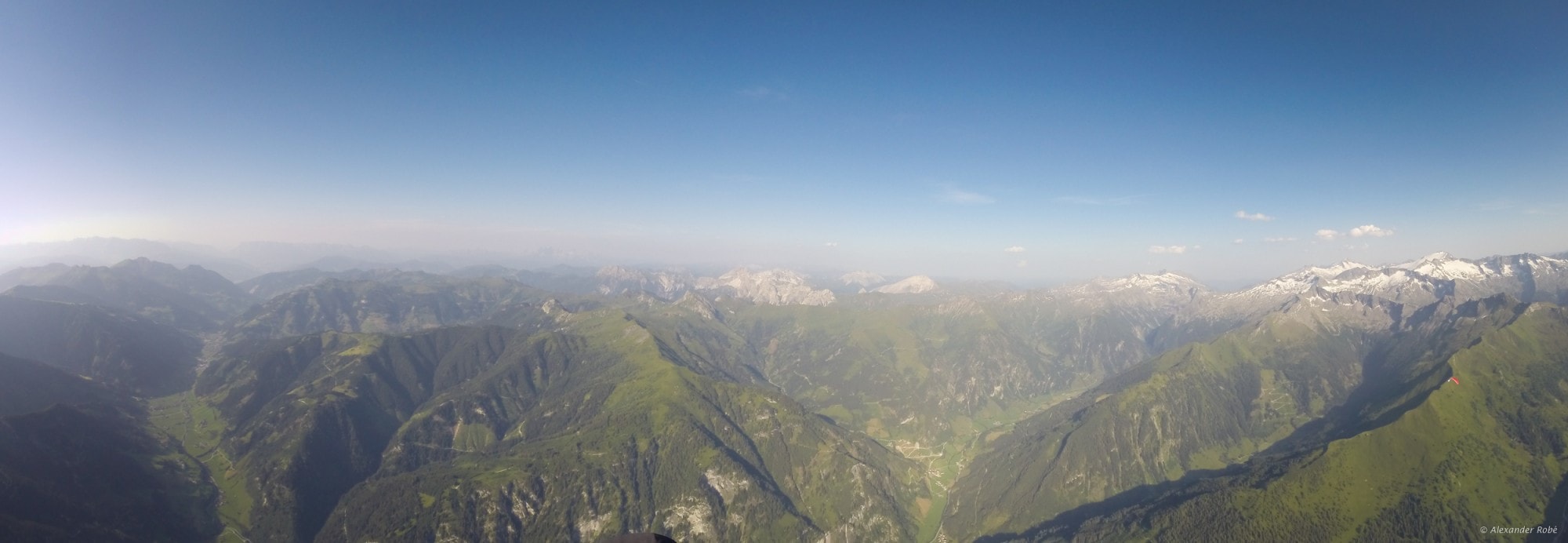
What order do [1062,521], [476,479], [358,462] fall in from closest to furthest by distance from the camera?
[476,479], [1062,521], [358,462]

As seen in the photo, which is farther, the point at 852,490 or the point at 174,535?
the point at 852,490

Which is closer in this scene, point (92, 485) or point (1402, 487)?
point (1402, 487)

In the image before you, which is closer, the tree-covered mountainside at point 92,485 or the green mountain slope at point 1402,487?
the tree-covered mountainside at point 92,485

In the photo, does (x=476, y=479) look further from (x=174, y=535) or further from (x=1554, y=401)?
(x=1554, y=401)

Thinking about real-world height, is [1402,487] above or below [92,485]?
above

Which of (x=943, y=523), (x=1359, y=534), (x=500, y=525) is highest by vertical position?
(x=1359, y=534)

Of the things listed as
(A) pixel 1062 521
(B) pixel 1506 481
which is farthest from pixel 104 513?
(B) pixel 1506 481

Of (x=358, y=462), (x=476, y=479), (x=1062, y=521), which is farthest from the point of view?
(x=358, y=462)

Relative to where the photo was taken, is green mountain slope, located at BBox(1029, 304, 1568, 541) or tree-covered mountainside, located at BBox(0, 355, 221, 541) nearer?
tree-covered mountainside, located at BBox(0, 355, 221, 541)
